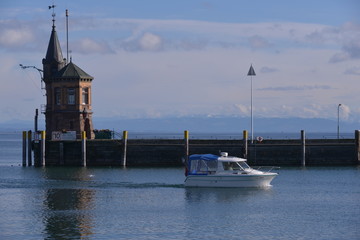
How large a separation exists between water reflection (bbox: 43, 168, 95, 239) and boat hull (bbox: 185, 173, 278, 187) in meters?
8.66

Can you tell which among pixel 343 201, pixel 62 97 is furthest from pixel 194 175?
pixel 62 97

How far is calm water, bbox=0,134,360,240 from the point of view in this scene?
42.0 m

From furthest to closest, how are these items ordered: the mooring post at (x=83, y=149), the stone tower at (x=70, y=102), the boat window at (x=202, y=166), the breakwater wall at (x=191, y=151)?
the stone tower at (x=70, y=102) < the breakwater wall at (x=191, y=151) < the mooring post at (x=83, y=149) < the boat window at (x=202, y=166)

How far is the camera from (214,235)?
41125 millimetres

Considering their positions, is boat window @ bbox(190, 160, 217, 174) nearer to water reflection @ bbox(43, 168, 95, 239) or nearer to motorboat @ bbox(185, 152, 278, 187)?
motorboat @ bbox(185, 152, 278, 187)

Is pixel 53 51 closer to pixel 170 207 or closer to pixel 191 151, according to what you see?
pixel 191 151

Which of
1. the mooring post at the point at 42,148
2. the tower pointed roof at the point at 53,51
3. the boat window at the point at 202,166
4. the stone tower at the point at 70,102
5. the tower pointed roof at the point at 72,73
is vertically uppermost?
the tower pointed roof at the point at 53,51

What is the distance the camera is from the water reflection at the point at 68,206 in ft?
138

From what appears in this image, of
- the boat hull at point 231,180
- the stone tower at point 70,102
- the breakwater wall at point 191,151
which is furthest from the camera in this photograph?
the stone tower at point 70,102

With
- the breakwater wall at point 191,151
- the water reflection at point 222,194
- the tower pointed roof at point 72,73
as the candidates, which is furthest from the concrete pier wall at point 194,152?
the water reflection at point 222,194

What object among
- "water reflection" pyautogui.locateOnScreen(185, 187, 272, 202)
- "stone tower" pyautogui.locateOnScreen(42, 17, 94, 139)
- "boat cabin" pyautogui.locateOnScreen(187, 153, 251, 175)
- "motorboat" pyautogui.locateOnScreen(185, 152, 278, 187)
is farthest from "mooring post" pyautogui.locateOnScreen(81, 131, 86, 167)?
"water reflection" pyautogui.locateOnScreen(185, 187, 272, 202)

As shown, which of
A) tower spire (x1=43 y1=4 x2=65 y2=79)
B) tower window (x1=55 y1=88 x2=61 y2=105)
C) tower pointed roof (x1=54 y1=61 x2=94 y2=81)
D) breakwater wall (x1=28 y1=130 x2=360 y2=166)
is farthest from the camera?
tower spire (x1=43 y1=4 x2=65 y2=79)

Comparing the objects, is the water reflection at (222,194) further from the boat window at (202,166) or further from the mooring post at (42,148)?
the mooring post at (42,148)

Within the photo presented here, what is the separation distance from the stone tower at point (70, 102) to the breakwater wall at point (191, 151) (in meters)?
3.35
